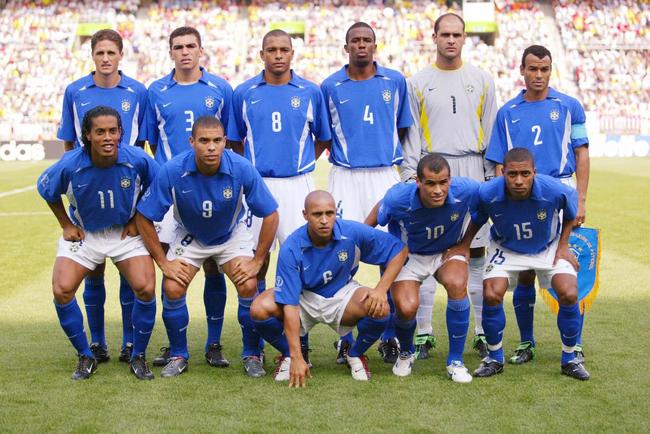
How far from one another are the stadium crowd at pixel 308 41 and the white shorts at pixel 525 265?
27598 millimetres

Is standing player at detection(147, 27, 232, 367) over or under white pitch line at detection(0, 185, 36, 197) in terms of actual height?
over

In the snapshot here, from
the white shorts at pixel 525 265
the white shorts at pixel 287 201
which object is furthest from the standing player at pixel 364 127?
the white shorts at pixel 525 265

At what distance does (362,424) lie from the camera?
4234 millimetres

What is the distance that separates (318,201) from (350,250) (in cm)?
39

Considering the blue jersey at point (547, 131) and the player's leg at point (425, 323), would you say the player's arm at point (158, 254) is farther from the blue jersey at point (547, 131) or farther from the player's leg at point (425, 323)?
the blue jersey at point (547, 131)

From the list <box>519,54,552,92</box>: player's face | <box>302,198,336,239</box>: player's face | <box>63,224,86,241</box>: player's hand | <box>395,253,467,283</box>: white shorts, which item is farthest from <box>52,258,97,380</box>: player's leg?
<box>519,54,552,92</box>: player's face

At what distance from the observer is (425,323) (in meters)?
5.82

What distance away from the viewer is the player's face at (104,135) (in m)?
5.01

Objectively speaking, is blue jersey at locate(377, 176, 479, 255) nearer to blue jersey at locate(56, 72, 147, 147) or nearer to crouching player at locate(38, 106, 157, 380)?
crouching player at locate(38, 106, 157, 380)

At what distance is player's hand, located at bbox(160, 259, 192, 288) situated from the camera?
17.4 feet

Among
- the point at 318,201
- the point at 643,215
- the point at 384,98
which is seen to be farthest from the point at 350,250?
the point at 643,215

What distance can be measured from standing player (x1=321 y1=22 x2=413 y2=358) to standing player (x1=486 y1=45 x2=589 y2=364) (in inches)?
26.4

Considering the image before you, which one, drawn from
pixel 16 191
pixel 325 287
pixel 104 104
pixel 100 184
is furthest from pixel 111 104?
pixel 16 191

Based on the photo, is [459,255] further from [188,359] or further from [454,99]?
[188,359]
